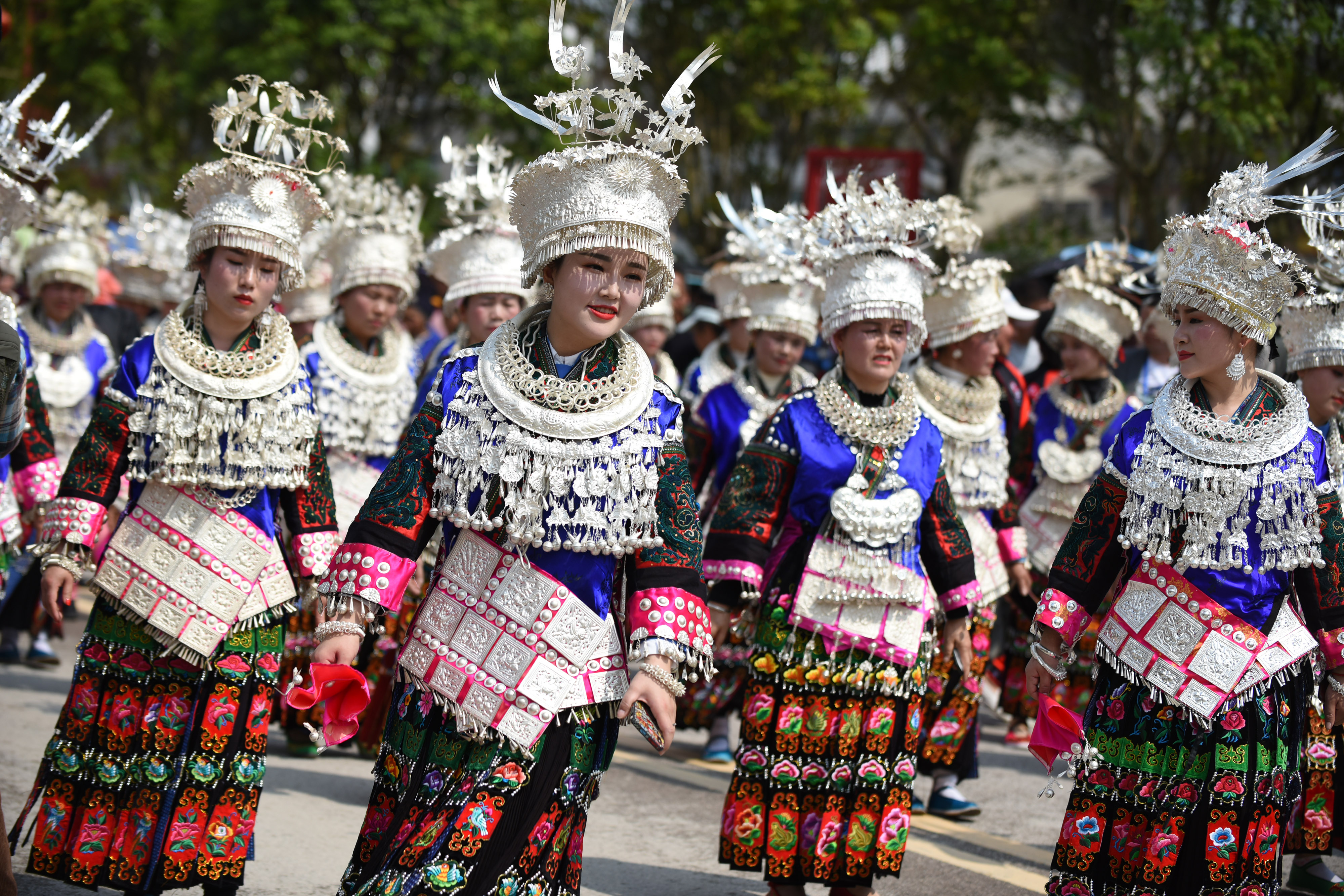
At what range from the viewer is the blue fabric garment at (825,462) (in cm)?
539

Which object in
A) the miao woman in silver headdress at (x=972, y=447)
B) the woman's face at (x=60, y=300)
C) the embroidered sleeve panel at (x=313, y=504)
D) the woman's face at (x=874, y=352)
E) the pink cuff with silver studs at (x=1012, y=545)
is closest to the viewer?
the embroidered sleeve panel at (x=313, y=504)

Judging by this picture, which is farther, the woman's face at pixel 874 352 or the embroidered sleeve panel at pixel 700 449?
the embroidered sleeve panel at pixel 700 449

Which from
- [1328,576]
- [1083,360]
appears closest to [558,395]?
[1328,576]

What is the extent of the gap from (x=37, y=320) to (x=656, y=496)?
725 cm

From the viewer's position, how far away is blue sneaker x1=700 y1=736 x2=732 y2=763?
320 inches

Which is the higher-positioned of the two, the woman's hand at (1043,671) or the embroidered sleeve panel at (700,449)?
the embroidered sleeve panel at (700,449)

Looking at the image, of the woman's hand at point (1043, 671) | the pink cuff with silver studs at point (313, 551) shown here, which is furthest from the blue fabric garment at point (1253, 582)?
the pink cuff with silver studs at point (313, 551)

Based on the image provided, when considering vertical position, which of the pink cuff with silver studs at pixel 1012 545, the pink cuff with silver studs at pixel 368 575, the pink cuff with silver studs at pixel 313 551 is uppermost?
the pink cuff with silver studs at pixel 1012 545

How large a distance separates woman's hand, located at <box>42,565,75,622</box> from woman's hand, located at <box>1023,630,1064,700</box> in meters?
2.99

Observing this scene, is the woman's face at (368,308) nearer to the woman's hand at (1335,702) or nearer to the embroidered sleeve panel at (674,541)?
the embroidered sleeve panel at (674,541)

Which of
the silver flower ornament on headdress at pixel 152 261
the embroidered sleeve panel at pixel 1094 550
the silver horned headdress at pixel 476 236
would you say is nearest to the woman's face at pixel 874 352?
the embroidered sleeve panel at pixel 1094 550

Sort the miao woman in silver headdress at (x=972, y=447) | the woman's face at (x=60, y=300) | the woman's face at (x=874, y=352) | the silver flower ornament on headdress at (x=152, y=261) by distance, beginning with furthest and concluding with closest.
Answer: the silver flower ornament on headdress at (x=152, y=261) → the woman's face at (x=60, y=300) → the miao woman in silver headdress at (x=972, y=447) → the woman's face at (x=874, y=352)

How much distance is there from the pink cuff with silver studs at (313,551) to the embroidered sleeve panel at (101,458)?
61 centimetres

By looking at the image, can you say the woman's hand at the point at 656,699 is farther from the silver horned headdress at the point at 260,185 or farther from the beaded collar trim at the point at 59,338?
the beaded collar trim at the point at 59,338
